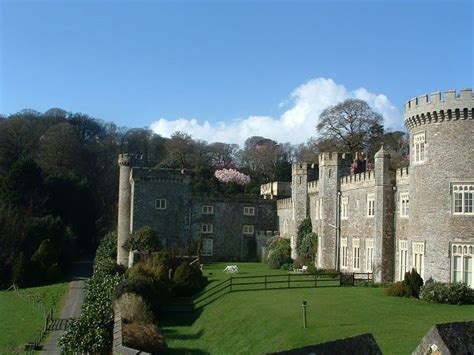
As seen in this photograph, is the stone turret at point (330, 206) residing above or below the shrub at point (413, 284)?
above

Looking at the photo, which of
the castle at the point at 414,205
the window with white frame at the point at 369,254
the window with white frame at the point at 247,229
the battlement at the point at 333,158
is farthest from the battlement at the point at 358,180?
the window with white frame at the point at 247,229

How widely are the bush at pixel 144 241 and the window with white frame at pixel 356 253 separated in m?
13.8

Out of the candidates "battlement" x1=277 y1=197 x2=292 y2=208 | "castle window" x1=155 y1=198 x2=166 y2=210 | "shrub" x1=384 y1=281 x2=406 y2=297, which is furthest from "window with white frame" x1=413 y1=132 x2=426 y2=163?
"castle window" x1=155 y1=198 x2=166 y2=210

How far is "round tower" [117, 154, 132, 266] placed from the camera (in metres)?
45.3

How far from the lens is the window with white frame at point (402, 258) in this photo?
1183 inches

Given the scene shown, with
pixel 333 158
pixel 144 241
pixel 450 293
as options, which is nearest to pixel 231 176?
pixel 144 241

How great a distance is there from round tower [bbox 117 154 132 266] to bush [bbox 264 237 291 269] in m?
10.1

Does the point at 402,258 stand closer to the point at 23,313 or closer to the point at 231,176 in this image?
the point at 23,313

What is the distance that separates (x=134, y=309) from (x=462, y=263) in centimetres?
1331

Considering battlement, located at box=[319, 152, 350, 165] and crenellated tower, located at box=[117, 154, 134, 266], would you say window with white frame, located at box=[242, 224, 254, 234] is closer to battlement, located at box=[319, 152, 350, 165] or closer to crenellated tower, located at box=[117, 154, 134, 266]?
crenellated tower, located at box=[117, 154, 134, 266]

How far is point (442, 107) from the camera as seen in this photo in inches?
1024

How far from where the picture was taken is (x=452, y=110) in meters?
25.7

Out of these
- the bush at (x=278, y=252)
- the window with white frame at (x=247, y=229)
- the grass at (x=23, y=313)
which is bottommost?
the grass at (x=23, y=313)

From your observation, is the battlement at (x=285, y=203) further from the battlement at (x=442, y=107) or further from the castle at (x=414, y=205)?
the battlement at (x=442, y=107)
